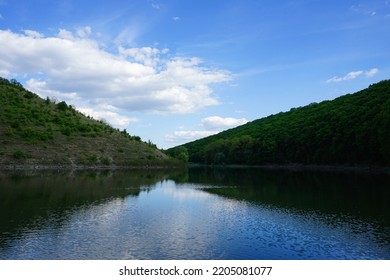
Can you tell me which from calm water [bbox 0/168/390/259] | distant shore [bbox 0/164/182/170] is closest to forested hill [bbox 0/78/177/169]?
distant shore [bbox 0/164/182/170]

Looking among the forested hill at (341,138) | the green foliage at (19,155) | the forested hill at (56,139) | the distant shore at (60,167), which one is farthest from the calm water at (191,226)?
the forested hill at (341,138)

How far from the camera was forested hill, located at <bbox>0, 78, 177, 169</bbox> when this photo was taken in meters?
105

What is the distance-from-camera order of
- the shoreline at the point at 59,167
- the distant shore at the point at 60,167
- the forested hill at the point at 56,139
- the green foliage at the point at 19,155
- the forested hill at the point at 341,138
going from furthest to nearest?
the forested hill at the point at 341,138 < the forested hill at the point at 56,139 < the green foliage at the point at 19,155 < the distant shore at the point at 60,167 < the shoreline at the point at 59,167

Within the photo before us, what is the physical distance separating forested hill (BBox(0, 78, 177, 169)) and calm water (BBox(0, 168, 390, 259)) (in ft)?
183

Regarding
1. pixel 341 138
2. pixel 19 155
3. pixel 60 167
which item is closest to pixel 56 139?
pixel 60 167

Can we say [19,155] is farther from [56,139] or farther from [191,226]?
[191,226]

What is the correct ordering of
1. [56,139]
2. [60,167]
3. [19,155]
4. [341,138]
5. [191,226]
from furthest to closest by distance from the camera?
1. [341,138]
2. [56,139]
3. [60,167]
4. [19,155]
5. [191,226]

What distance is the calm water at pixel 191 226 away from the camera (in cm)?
2378

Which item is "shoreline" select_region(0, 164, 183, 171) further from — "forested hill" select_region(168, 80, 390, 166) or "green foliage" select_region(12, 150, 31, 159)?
"forested hill" select_region(168, 80, 390, 166)

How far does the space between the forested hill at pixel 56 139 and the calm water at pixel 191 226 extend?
55667 millimetres

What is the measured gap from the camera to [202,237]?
2752cm

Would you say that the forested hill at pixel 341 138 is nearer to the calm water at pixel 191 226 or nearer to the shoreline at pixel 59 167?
the shoreline at pixel 59 167

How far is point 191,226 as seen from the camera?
31.9 metres

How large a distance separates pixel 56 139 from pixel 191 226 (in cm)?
9256
